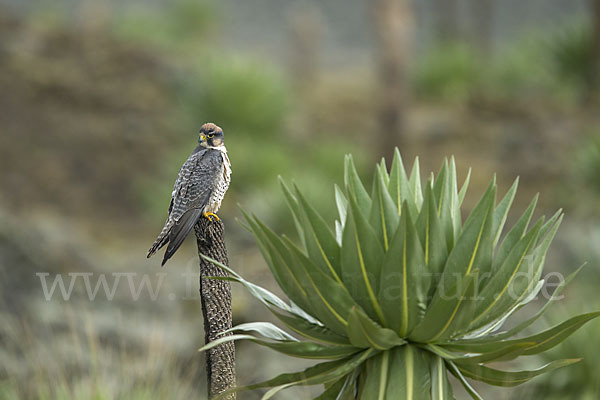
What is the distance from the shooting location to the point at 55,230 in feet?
31.6

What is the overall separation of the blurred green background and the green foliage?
1.82 metres

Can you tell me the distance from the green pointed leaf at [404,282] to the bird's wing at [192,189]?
1.84 ft

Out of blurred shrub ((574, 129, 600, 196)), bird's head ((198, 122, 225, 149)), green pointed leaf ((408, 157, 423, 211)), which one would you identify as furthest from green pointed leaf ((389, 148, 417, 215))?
blurred shrub ((574, 129, 600, 196))

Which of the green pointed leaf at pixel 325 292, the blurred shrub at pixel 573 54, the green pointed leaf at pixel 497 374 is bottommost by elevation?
the green pointed leaf at pixel 497 374

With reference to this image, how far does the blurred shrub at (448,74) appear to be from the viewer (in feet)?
59.5

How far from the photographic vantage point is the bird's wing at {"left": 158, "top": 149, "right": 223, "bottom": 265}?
205 cm

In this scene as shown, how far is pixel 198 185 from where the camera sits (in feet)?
6.74

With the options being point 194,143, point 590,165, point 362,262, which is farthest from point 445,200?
point 194,143

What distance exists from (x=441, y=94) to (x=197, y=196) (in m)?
17.0

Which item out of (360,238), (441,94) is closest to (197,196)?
(360,238)

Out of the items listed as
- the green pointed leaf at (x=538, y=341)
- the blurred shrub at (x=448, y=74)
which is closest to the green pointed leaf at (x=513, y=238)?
the green pointed leaf at (x=538, y=341)

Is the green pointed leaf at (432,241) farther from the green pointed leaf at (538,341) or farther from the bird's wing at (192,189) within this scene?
the bird's wing at (192,189)

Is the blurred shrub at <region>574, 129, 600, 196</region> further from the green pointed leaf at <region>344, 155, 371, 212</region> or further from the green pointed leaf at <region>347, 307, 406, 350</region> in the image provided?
the green pointed leaf at <region>347, 307, 406, 350</region>

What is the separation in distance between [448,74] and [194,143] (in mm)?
8211
